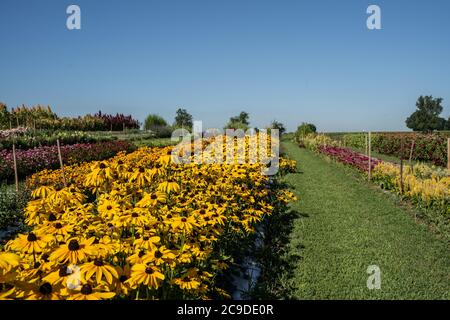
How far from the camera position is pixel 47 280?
2.12m

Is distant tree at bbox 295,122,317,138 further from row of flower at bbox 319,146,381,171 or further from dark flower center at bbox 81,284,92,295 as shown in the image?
dark flower center at bbox 81,284,92,295

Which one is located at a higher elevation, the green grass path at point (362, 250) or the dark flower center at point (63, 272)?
the dark flower center at point (63, 272)

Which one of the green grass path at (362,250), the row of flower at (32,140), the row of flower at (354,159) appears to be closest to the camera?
the green grass path at (362,250)

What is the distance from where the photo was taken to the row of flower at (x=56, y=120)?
27562mm

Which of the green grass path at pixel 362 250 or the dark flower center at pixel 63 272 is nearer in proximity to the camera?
the dark flower center at pixel 63 272

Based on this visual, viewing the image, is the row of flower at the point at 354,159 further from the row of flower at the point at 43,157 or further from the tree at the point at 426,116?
the tree at the point at 426,116

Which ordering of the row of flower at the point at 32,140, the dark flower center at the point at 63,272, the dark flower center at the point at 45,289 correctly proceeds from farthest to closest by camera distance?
the row of flower at the point at 32,140
the dark flower center at the point at 63,272
the dark flower center at the point at 45,289

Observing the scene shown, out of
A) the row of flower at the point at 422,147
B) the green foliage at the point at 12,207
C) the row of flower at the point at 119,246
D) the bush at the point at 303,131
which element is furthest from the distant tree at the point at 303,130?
the row of flower at the point at 119,246

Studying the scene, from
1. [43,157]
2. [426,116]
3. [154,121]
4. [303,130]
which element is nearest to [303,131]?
[303,130]

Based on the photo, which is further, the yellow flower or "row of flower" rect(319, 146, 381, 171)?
"row of flower" rect(319, 146, 381, 171)

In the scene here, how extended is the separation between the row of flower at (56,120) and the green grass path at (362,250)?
22.2 metres

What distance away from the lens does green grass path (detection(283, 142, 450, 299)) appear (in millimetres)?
5203

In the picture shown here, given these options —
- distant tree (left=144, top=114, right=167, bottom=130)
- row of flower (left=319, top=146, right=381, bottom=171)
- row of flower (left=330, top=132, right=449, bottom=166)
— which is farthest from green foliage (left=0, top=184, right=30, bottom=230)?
distant tree (left=144, top=114, right=167, bottom=130)

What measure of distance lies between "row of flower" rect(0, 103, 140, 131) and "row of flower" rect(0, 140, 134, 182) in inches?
431
